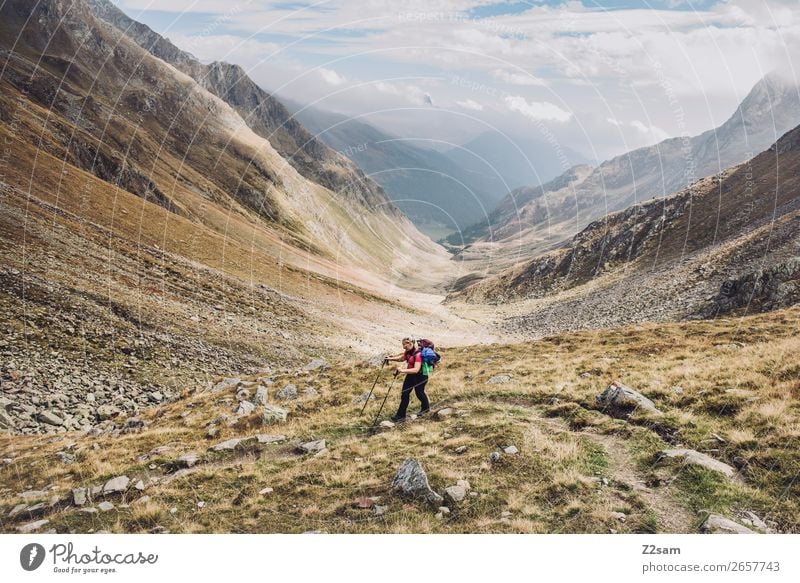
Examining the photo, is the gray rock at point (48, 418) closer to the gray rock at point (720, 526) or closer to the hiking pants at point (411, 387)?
the hiking pants at point (411, 387)

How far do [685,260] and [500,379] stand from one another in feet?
214

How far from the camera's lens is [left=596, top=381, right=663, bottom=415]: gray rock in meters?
14.3

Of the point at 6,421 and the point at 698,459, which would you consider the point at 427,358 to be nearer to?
the point at 698,459

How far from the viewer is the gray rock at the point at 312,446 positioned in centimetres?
1447

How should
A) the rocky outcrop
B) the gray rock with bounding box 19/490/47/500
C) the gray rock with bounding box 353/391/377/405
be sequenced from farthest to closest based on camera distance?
the rocky outcrop
the gray rock with bounding box 353/391/377/405
the gray rock with bounding box 19/490/47/500

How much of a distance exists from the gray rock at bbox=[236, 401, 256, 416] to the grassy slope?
89cm

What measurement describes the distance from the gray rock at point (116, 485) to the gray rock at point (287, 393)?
343 inches

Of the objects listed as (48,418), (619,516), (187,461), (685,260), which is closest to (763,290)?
(685,260)

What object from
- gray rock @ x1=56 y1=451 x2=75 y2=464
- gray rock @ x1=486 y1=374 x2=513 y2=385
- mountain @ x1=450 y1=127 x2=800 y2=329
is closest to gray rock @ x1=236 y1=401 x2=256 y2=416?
gray rock @ x1=56 y1=451 x2=75 y2=464

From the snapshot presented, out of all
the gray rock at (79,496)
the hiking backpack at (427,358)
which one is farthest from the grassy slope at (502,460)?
the hiking backpack at (427,358)

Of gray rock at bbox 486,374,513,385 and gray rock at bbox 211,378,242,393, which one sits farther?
gray rock at bbox 211,378,242,393

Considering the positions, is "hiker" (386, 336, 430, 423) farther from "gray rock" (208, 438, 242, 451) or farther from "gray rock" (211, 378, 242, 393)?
"gray rock" (211, 378, 242, 393)

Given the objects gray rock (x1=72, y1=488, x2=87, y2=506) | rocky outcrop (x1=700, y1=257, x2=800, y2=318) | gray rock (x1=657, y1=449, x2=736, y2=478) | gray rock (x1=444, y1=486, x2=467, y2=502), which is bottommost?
gray rock (x1=72, y1=488, x2=87, y2=506)

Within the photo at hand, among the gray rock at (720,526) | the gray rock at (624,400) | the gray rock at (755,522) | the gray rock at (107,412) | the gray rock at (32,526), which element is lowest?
the gray rock at (107,412)
